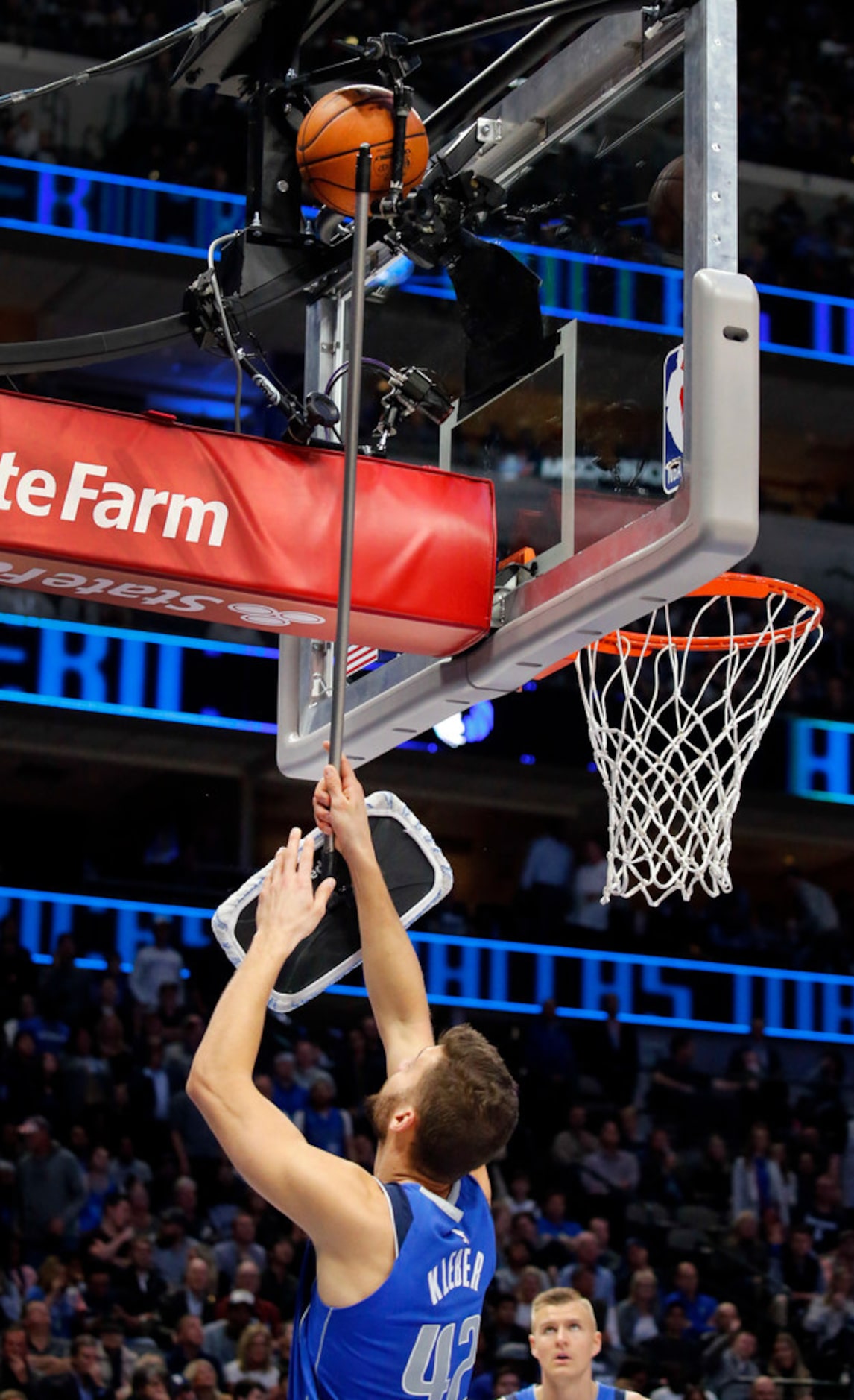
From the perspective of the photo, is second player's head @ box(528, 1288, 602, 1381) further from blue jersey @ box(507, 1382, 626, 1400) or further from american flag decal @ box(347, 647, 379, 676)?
american flag decal @ box(347, 647, 379, 676)

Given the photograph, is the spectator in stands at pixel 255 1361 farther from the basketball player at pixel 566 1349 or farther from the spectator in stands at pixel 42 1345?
the basketball player at pixel 566 1349

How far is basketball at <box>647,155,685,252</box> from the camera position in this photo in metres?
4.34

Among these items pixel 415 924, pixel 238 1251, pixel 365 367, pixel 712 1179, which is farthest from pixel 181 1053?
pixel 365 367

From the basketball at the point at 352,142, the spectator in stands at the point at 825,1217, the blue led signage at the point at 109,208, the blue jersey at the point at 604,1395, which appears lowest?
the blue jersey at the point at 604,1395

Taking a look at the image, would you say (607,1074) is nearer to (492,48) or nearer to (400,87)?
(492,48)

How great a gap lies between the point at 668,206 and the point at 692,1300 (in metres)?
9.39

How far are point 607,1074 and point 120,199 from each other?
26.7 ft

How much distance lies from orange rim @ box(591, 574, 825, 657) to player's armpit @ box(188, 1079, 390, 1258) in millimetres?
2555

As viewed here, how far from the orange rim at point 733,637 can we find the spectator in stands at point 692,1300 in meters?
7.23

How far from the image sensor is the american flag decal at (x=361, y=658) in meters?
5.62

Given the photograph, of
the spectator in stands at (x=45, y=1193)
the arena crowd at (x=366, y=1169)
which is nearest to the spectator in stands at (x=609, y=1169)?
the arena crowd at (x=366, y=1169)

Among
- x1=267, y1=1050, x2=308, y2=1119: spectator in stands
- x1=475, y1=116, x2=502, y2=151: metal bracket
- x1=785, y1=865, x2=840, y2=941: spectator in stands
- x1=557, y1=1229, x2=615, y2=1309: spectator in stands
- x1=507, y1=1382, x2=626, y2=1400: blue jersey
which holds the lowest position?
x1=507, y1=1382, x2=626, y2=1400: blue jersey

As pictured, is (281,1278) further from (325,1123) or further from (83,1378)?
(83,1378)

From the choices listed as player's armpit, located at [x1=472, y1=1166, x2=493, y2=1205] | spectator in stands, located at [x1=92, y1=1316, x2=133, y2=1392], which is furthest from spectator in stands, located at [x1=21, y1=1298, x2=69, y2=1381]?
player's armpit, located at [x1=472, y1=1166, x2=493, y2=1205]
